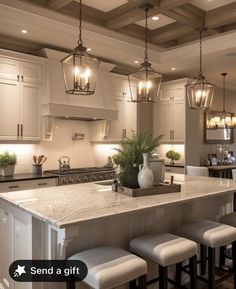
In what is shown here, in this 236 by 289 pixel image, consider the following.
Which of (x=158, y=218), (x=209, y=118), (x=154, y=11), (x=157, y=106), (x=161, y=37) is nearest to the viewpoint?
(x=158, y=218)

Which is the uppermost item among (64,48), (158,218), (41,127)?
(64,48)

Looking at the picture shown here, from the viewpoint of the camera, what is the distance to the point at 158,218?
2.69 meters

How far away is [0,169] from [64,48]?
221cm

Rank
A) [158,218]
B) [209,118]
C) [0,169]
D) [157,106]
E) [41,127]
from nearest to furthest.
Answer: [158,218], [0,169], [41,127], [157,106], [209,118]

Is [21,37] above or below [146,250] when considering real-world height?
above

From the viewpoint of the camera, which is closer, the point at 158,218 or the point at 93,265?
the point at 93,265

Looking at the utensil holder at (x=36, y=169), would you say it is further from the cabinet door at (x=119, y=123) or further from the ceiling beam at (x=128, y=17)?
the ceiling beam at (x=128, y=17)

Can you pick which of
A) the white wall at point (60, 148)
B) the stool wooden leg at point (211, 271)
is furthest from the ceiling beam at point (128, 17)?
the stool wooden leg at point (211, 271)

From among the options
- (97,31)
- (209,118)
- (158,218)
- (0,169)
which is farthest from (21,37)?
(209,118)

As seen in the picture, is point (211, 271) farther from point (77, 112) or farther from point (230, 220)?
point (77, 112)

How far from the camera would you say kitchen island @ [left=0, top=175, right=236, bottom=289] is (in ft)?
6.47

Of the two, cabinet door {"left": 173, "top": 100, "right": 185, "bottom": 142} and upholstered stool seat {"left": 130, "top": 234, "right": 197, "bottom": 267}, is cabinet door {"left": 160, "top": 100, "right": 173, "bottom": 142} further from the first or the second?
upholstered stool seat {"left": 130, "top": 234, "right": 197, "bottom": 267}

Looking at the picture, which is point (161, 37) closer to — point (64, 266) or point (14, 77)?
point (14, 77)

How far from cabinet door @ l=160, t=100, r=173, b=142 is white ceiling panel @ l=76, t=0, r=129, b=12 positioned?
283 centimetres
